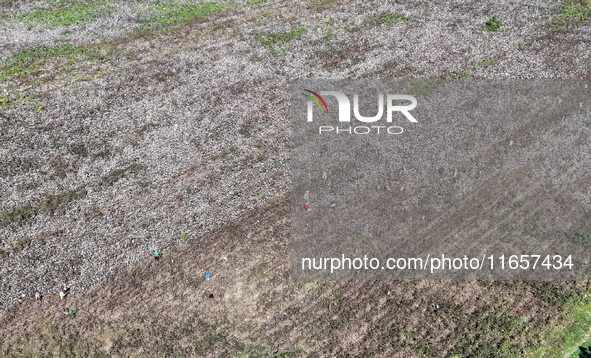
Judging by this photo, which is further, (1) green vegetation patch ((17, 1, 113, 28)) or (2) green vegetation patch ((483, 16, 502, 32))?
(1) green vegetation patch ((17, 1, 113, 28))

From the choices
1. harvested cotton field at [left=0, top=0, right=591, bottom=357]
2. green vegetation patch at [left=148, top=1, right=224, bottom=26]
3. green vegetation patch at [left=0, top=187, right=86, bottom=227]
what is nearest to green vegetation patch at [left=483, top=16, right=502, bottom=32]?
harvested cotton field at [left=0, top=0, right=591, bottom=357]

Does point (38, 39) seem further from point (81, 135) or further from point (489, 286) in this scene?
point (489, 286)

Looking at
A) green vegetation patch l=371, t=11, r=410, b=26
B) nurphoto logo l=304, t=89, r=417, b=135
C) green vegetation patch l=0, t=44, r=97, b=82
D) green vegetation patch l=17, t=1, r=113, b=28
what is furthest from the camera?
green vegetation patch l=17, t=1, r=113, b=28

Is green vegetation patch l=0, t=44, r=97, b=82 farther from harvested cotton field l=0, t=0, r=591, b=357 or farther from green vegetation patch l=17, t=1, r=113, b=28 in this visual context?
green vegetation patch l=17, t=1, r=113, b=28

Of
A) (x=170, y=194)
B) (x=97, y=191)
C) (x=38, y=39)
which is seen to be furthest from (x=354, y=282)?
(x=38, y=39)

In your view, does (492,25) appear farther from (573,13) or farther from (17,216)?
(17,216)

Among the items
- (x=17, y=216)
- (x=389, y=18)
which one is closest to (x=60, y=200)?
(x=17, y=216)
